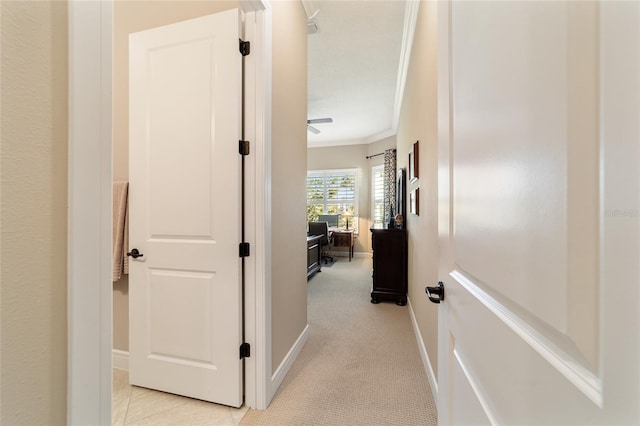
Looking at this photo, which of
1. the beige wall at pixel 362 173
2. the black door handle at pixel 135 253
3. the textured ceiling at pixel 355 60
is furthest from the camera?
the beige wall at pixel 362 173

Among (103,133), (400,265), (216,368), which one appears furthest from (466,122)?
(400,265)

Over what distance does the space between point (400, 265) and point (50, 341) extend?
3.26 metres

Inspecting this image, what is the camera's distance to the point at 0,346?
1.39ft

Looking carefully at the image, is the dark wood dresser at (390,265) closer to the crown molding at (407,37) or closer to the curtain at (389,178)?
the crown molding at (407,37)

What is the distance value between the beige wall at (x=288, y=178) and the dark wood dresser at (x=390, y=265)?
135 cm

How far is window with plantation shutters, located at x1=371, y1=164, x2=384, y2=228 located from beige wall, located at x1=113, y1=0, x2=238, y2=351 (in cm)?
537

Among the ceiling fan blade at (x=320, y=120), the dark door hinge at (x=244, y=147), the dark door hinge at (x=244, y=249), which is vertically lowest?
the dark door hinge at (x=244, y=249)

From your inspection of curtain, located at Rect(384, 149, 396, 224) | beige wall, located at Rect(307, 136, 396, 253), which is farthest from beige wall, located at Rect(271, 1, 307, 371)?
beige wall, located at Rect(307, 136, 396, 253)

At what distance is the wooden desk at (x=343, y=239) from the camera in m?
6.51

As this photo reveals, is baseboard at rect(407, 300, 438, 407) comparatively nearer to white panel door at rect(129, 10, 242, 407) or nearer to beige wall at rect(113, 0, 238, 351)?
white panel door at rect(129, 10, 242, 407)

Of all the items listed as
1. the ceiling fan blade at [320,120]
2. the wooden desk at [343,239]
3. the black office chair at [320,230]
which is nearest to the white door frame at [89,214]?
the ceiling fan blade at [320,120]

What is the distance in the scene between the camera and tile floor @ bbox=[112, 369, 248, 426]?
1.50 metres

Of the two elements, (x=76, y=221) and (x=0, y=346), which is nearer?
(x=0, y=346)

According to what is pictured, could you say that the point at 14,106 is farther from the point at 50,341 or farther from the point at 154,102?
the point at 154,102
